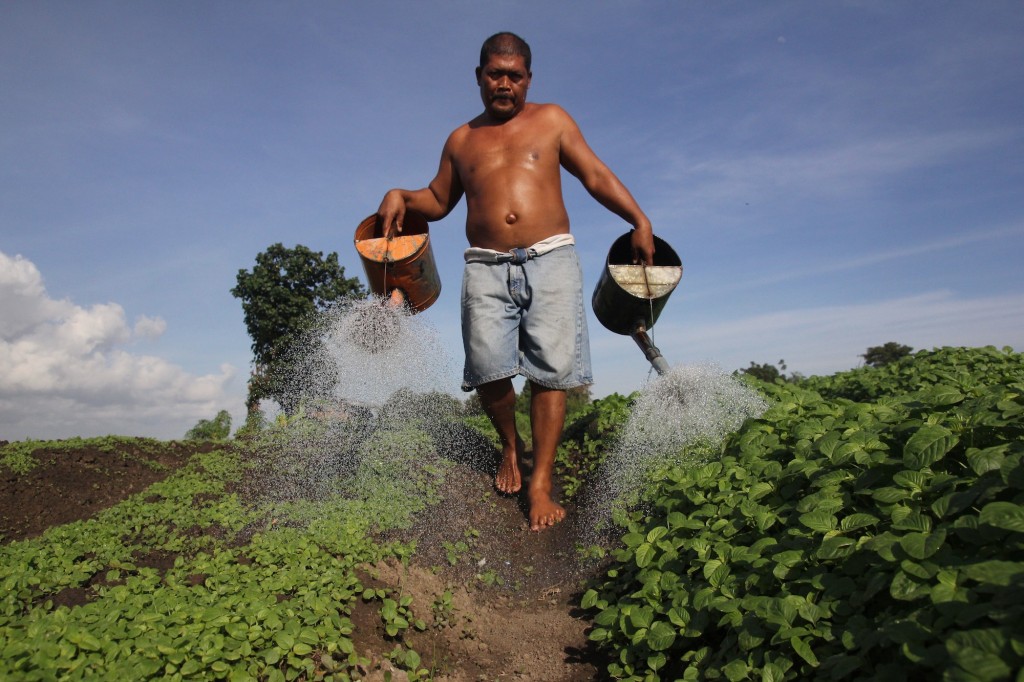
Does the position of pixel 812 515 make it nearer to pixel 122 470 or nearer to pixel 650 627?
pixel 650 627

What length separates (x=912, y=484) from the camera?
1962mm

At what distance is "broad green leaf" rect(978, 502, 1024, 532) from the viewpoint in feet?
4.98

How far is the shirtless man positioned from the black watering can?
0.38 ft

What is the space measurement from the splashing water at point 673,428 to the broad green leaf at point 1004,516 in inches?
74.9

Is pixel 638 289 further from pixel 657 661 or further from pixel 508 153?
pixel 657 661

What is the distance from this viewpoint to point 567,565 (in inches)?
138

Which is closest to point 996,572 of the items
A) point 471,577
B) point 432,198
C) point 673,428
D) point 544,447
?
point 471,577

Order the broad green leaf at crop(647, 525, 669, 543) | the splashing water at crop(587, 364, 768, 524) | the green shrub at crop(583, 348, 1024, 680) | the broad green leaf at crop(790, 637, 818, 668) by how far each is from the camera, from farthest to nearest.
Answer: the splashing water at crop(587, 364, 768, 524) < the broad green leaf at crop(647, 525, 669, 543) < the broad green leaf at crop(790, 637, 818, 668) < the green shrub at crop(583, 348, 1024, 680)

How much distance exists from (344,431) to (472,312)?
170 cm

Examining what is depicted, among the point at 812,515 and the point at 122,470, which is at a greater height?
the point at 122,470

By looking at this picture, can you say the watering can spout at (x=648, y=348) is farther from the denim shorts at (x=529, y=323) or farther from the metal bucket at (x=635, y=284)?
the denim shorts at (x=529, y=323)

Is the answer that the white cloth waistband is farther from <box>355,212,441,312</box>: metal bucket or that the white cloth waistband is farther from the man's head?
Result: the man's head

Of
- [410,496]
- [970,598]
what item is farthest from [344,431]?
[970,598]

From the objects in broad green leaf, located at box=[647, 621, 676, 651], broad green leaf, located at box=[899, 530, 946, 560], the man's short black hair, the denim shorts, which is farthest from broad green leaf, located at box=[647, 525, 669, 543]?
the man's short black hair
